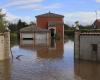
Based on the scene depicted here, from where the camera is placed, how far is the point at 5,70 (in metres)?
27.3

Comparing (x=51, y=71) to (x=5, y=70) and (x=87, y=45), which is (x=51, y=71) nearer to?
(x=5, y=70)

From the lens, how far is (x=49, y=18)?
82.1 meters

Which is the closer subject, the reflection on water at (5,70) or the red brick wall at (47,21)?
the reflection on water at (5,70)

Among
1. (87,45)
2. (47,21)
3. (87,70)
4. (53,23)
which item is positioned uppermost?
(47,21)

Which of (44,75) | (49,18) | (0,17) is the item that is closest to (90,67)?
(44,75)

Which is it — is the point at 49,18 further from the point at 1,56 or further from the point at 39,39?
the point at 1,56

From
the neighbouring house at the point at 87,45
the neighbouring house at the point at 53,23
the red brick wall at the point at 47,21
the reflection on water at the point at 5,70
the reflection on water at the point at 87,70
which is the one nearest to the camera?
the reflection on water at the point at 5,70

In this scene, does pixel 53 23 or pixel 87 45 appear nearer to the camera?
pixel 87 45

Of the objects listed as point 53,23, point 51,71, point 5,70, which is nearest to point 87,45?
point 51,71

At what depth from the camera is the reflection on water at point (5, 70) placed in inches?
943

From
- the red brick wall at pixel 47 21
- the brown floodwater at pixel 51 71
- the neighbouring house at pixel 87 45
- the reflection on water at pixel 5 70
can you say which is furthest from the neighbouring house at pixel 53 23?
the reflection on water at pixel 5 70

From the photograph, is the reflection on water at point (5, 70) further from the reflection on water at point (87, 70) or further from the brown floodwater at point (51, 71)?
the reflection on water at point (87, 70)

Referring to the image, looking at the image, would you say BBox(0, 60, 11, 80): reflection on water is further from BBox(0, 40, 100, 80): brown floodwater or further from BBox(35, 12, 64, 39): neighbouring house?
BBox(35, 12, 64, 39): neighbouring house

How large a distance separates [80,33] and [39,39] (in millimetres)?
40638
